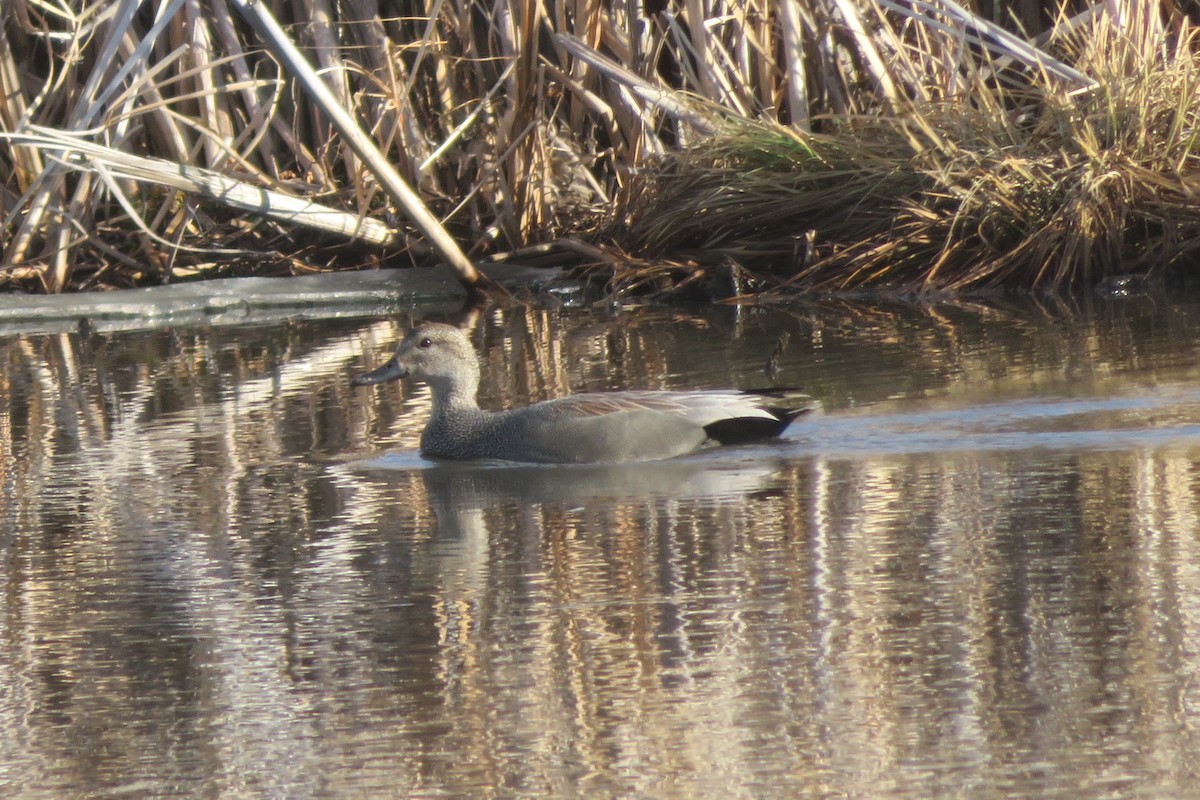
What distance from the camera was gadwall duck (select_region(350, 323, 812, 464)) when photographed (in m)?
6.30

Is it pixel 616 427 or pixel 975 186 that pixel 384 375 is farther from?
pixel 975 186

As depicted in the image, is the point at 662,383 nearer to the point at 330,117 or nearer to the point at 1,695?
the point at 330,117

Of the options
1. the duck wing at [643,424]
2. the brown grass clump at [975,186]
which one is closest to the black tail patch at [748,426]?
the duck wing at [643,424]

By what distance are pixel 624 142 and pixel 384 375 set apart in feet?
15.8

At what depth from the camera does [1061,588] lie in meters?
4.18

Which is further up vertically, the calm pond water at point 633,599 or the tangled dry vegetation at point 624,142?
the tangled dry vegetation at point 624,142

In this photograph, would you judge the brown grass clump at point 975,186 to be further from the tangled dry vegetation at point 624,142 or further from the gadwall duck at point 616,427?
the gadwall duck at point 616,427

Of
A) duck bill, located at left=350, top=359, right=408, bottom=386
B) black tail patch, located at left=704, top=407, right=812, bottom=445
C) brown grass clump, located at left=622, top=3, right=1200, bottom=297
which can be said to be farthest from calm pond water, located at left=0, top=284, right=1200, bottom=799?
brown grass clump, located at left=622, top=3, right=1200, bottom=297

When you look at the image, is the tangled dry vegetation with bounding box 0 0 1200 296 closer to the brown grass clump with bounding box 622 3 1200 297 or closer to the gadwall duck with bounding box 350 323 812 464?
the brown grass clump with bounding box 622 3 1200 297

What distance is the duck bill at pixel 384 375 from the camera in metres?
7.08

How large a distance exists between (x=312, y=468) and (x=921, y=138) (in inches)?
205

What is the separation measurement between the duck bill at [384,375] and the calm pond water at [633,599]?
0.19 m

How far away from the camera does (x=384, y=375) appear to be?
7.15m

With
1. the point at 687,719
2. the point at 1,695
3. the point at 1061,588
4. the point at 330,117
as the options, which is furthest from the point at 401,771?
the point at 330,117
